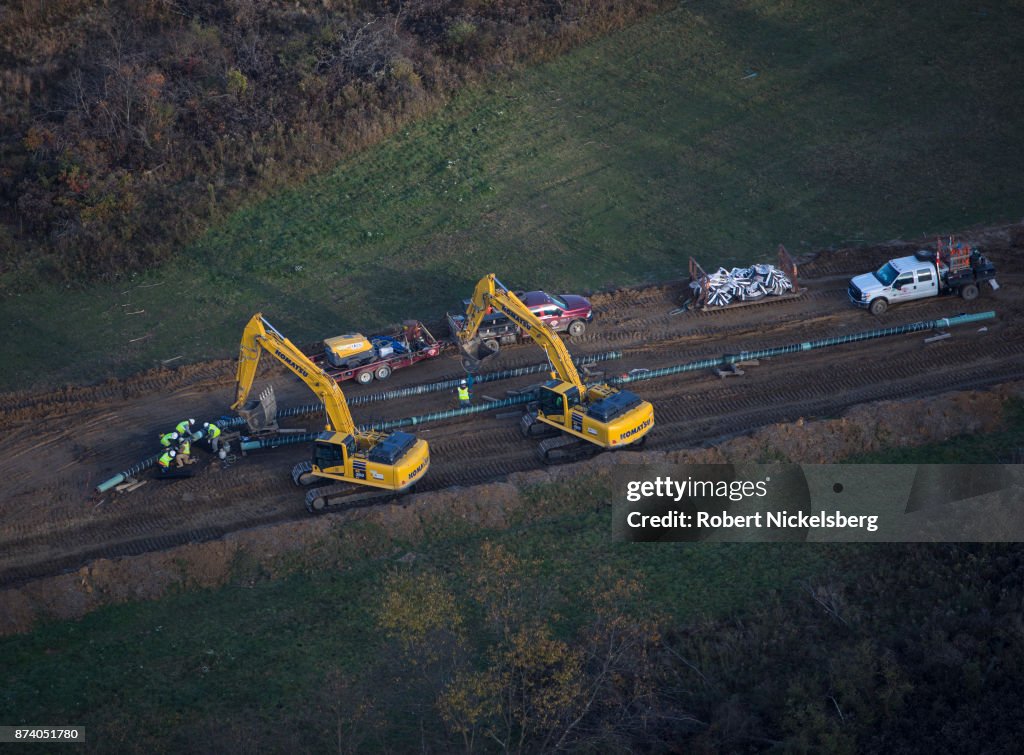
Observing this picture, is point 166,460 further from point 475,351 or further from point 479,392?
point 475,351

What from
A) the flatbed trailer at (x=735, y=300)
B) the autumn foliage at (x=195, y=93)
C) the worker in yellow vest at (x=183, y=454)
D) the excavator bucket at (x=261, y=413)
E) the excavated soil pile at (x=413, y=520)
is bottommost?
the excavated soil pile at (x=413, y=520)

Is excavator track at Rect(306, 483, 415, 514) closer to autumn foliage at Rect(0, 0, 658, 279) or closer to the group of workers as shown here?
the group of workers

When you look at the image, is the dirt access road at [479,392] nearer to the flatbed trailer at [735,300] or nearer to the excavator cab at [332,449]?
the flatbed trailer at [735,300]

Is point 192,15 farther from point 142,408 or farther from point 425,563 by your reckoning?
point 425,563

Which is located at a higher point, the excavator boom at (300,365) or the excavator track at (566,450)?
the excavator boom at (300,365)

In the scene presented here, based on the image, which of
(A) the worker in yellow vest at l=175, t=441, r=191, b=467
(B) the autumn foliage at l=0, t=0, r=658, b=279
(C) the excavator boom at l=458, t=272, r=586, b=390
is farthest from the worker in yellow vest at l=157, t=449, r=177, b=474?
(B) the autumn foliage at l=0, t=0, r=658, b=279

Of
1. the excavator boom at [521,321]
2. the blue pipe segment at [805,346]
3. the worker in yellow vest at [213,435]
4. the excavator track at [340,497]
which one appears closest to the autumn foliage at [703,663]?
the excavator track at [340,497]
